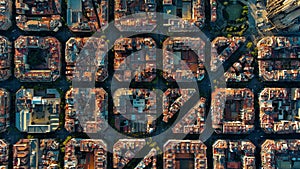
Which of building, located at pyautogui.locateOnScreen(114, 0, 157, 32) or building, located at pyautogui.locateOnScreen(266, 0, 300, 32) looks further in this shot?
building, located at pyautogui.locateOnScreen(114, 0, 157, 32)

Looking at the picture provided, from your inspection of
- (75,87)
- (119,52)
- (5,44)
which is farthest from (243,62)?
(5,44)

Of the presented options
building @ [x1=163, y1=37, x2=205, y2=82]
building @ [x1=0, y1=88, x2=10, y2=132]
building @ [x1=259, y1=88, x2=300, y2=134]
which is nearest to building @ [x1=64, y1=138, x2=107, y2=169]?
building @ [x1=0, y1=88, x2=10, y2=132]

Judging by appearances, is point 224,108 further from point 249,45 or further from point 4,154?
point 4,154

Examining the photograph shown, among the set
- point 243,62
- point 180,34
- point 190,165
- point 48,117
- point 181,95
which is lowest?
point 190,165

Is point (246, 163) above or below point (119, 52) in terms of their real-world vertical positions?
below

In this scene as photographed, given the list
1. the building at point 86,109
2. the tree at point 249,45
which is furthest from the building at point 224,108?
the building at point 86,109

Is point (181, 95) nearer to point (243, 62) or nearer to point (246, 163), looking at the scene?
point (243, 62)

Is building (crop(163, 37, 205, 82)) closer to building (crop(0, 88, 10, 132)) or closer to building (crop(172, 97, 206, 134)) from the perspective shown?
building (crop(172, 97, 206, 134))
